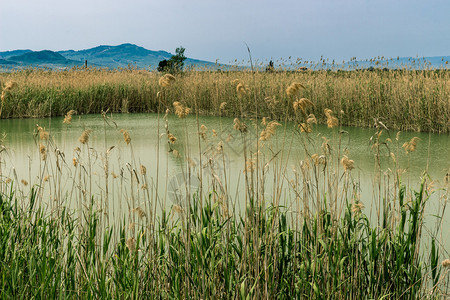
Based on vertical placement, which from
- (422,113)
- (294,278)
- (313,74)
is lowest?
(294,278)

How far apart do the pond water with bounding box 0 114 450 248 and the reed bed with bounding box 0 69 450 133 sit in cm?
46

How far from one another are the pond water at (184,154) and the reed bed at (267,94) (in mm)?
456

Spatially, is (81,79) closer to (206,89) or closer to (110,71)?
(110,71)

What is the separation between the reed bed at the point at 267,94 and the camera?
780 cm

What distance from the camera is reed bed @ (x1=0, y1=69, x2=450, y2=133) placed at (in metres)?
7.80

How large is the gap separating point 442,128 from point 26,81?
9625mm

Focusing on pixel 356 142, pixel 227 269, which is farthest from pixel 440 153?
pixel 227 269

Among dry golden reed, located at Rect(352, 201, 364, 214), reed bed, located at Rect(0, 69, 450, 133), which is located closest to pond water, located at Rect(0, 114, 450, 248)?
reed bed, located at Rect(0, 69, 450, 133)

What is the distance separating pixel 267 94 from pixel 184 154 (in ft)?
14.8

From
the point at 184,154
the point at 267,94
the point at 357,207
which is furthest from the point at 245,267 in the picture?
the point at 267,94

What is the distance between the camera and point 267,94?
9.40 m

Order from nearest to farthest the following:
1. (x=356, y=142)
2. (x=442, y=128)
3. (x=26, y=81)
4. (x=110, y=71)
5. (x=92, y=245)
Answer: (x=92, y=245)
(x=356, y=142)
(x=442, y=128)
(x=26, y=81)
(x=110, y=71)

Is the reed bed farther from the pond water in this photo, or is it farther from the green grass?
the green grass

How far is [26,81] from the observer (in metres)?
11.6
